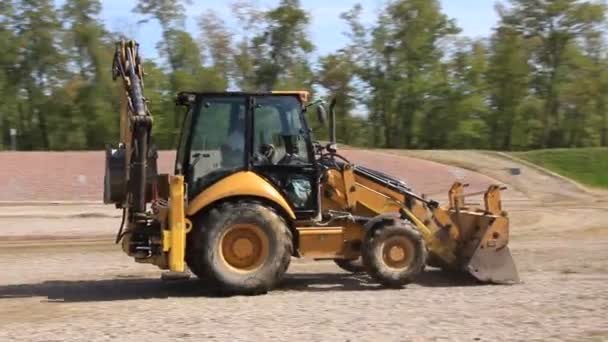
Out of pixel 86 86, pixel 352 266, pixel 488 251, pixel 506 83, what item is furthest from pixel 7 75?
pixel 488 251

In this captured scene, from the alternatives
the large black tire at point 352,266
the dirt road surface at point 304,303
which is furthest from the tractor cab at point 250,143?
the large black tire at point 352,266

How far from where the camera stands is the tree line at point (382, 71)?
57312mm

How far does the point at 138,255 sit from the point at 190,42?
4795 centimetres

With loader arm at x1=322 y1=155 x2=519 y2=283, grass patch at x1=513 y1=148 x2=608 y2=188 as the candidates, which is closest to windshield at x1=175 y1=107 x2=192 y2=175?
loader arm at x1=322 y1=155 x2=519 y2=283

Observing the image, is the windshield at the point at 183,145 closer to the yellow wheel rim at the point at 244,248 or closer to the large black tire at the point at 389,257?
the yellow wheel rim at the point at 244,248

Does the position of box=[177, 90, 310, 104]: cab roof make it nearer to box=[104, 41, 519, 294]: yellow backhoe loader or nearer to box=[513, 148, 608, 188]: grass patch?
box=[104, 41, 519, 294]: yellow backhoe loader

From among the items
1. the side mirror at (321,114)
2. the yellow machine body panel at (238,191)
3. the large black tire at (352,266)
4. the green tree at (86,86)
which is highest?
the green tree at (86,86)

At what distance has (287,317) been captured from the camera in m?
9.60

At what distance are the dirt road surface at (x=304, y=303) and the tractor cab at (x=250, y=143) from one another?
4.69 ft

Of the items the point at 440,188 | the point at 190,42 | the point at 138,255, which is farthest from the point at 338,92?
the point at 138,255

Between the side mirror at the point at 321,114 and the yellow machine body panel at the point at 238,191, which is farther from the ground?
the side mirror at the point at 321,114

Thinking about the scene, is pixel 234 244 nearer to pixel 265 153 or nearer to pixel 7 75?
pixel 265 153

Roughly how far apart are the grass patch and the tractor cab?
101ft

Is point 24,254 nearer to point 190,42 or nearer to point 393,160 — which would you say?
point 393,160
